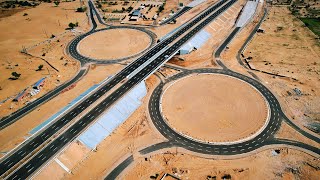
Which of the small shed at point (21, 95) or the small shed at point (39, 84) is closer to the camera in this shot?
the small shed at point (21, 95)

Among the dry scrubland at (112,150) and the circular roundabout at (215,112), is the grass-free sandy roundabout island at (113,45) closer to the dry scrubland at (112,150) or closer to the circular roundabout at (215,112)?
the circular roundabout at (215,112)

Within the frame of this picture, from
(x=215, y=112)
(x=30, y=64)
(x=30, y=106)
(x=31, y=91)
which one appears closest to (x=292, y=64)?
(x=215, y=112)

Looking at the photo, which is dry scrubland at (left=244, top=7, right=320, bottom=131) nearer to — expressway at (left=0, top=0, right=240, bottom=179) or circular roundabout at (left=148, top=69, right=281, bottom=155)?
circular roundabout at (left=148, top=69, right=281, bottom=155)

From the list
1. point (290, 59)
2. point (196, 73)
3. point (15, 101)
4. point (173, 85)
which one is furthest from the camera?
point (290, 59)

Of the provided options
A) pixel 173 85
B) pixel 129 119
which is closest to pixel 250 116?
pixel 173 85

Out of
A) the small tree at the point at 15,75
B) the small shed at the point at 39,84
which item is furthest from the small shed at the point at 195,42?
the small tree at the point at 15,75

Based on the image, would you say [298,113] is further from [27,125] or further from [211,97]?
[27,125]

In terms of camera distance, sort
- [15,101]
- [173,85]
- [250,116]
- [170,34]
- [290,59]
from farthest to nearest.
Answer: [170,34] < [290,59] < [173,85] < [15,101] < [250,116]
